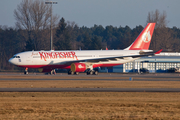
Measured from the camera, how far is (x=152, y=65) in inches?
3132

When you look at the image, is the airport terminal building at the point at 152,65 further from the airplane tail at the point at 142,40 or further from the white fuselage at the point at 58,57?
the white fuselage at the point at 58,57

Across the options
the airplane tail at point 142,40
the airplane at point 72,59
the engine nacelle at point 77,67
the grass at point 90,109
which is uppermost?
the airplane tail at point 142,40

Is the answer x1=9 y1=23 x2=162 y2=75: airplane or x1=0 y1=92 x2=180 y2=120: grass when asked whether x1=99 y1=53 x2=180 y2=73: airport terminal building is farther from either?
x1=0 y1=92 x2=180 y2=120: grass

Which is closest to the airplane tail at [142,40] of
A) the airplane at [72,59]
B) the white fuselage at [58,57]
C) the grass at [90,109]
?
the airplane at [72,59]

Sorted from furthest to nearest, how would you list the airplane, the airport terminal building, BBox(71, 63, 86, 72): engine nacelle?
the airport terminal building < the airplane < BBox(71, 63, 86, 72): engine nacelle

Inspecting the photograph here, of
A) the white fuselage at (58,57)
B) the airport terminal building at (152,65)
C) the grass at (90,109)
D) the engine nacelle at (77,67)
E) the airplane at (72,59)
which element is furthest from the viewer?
the airport terminal building at (152,65)

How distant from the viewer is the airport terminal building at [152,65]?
255 feet

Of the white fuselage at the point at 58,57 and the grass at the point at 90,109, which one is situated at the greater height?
the white fuselage at the point at 58,57

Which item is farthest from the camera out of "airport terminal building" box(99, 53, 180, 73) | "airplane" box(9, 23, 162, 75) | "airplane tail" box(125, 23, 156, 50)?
"airport terminal building" box(99, 53, 180, 73)

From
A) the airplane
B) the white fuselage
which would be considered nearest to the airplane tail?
the airplane

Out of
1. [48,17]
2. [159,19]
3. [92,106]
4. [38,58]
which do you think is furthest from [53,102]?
[159,19]

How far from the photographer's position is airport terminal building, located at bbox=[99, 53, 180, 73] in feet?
255

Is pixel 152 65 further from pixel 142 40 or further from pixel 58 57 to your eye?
pixel 58 57

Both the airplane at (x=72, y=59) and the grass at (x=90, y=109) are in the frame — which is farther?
the airplane at (x=72, y=59)
